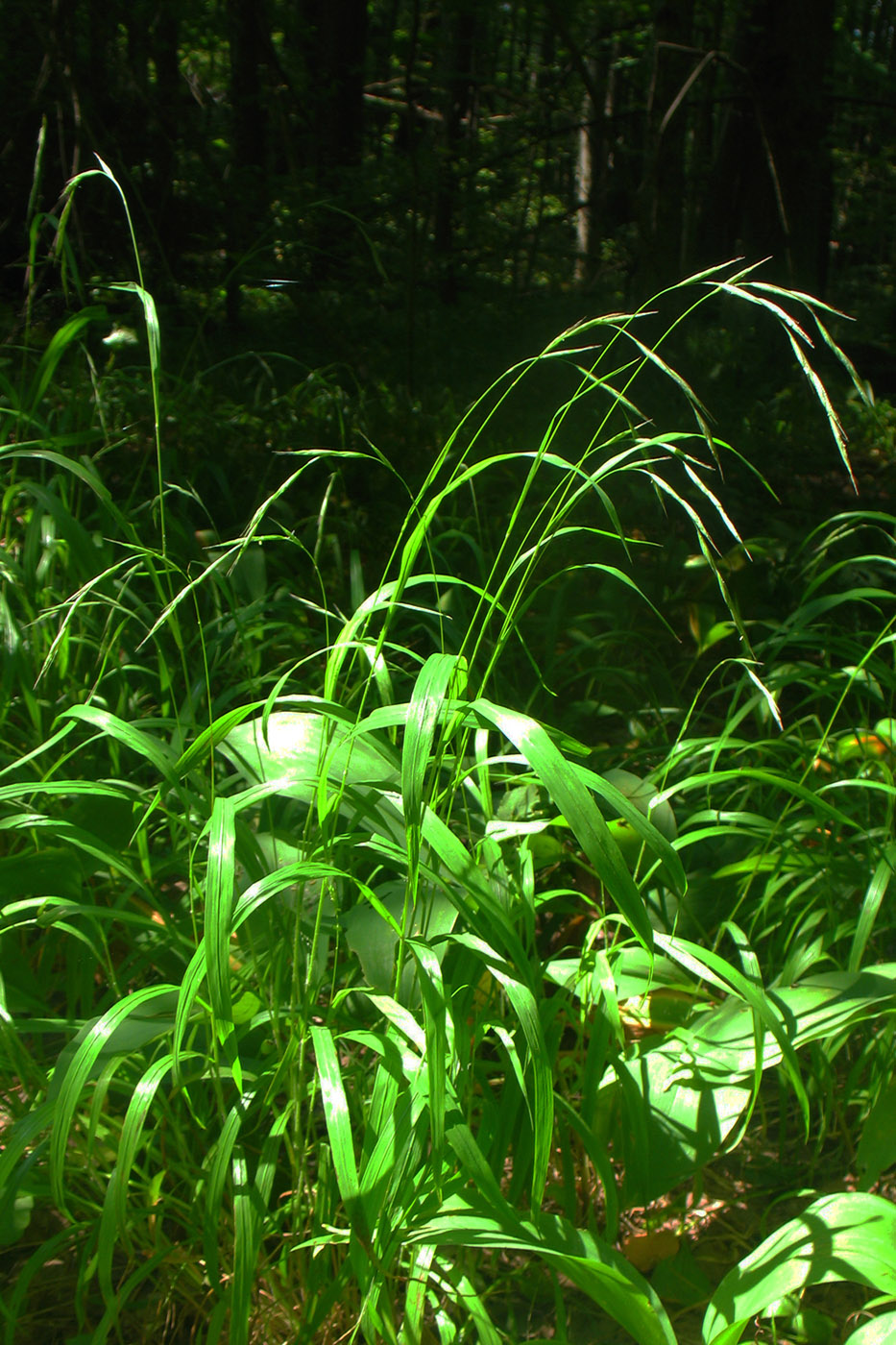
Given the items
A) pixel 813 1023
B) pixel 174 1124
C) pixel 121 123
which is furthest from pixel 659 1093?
pixel 121 123

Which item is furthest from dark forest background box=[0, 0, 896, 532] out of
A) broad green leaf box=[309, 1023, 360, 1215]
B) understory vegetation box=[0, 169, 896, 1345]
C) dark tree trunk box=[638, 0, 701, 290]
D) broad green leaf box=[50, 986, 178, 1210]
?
broad green leaf box=[309, 1023, 360, 1215]

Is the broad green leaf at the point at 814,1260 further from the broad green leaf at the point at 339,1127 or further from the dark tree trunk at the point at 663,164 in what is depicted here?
the dark tree trunk at the point at 663,164

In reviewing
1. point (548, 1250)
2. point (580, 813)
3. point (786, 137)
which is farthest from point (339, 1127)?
point (786, 137)

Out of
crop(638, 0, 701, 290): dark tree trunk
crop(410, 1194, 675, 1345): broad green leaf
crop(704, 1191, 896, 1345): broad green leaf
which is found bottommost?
crop(704, 1191, 896, 1345): broad green leaf

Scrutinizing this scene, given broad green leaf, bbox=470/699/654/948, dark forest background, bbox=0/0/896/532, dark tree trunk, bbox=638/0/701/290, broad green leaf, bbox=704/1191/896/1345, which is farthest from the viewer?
dark forest background, bbox=0/0/896/532

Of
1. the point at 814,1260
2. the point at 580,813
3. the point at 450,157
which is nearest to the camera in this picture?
the point at 580,813

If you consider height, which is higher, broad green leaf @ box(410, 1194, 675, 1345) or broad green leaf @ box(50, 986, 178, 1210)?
broad green leaf @ box(50, 986, 178, 1210)

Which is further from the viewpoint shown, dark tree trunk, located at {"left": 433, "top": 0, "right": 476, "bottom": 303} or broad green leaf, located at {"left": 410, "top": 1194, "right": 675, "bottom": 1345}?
dark tree trunk, located at {"left": 433, "top": 0, "right": 476, "bottom": 303}

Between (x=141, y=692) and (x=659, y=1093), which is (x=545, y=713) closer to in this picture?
(x=141, y=692)

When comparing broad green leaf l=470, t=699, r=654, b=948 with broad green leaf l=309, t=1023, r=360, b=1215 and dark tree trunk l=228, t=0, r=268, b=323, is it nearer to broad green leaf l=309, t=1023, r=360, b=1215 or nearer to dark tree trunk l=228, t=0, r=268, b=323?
broad green leaf l=309, t=1023, r=360, b=1215

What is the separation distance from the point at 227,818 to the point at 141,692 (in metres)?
1.05

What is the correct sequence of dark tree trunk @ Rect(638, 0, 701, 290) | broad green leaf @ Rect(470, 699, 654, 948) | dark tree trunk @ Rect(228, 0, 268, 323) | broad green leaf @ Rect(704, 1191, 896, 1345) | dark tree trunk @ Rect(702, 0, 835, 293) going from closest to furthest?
1. broad green leaf @ Rect(470, 699, 654, 948)
2. broad green leaf @ Rect(704, 1191, 896, 1345)
3. dark tree trunk @ Rect(638, 0, 701, 290)
4. dark tree trunk @ Rect(228, 0, 268, 323)
5. dark tree trunk @ Rect(702, 0, 835, 293)

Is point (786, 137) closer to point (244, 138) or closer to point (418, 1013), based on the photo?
point (244, 138)

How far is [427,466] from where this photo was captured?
301 cm
